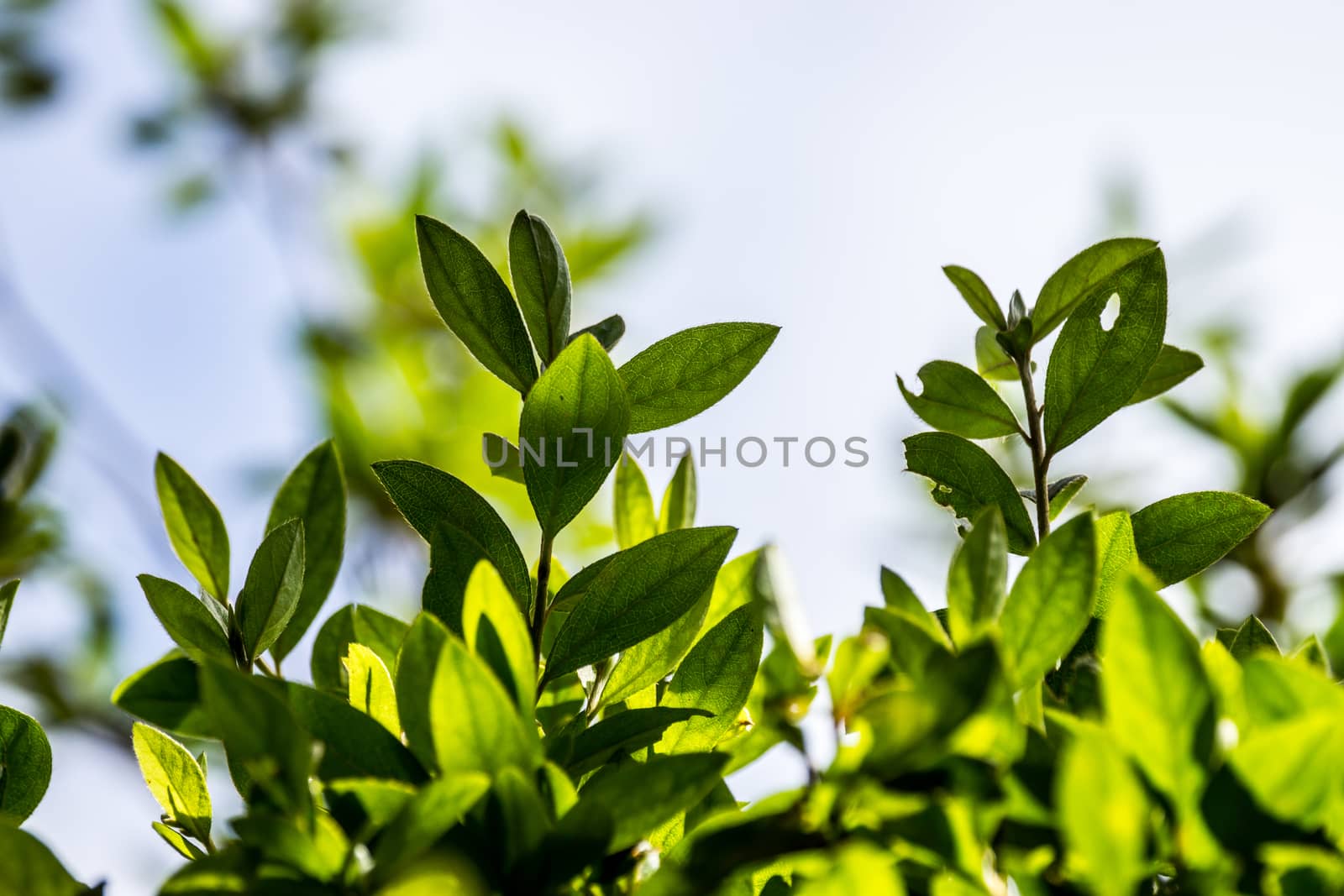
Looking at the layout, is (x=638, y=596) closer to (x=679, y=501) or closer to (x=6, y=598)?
(x=679, y=501)

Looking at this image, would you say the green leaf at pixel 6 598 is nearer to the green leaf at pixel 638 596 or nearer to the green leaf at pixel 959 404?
the green leaf at pixel 638 596

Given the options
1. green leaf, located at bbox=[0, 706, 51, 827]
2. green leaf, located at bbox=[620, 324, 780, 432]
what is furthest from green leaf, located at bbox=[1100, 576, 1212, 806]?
green leaf, located at bbox=[0, 706, 51, 827]

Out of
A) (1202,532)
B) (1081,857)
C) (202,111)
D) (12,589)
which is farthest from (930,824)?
(202,111)

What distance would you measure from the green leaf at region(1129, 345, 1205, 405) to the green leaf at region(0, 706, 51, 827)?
571 mm

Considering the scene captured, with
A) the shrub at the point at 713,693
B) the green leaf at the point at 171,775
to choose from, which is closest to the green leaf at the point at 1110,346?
the shrub at the point at 713,693

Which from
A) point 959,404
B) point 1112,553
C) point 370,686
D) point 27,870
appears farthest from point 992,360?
point 27,870

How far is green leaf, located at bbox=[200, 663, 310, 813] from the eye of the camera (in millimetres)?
319

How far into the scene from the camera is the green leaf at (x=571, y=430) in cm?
43

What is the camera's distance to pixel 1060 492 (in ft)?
1.70

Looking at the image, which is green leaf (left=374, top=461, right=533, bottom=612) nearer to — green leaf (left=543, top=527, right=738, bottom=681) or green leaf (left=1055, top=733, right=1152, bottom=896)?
green leaf (left=543, top=527, right=738, bottom=681)

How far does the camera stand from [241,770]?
43 cm

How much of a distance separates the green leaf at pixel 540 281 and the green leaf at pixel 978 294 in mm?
209

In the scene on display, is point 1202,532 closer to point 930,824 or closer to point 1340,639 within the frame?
point 1340,639

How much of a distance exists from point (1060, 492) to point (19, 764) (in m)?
0.51
